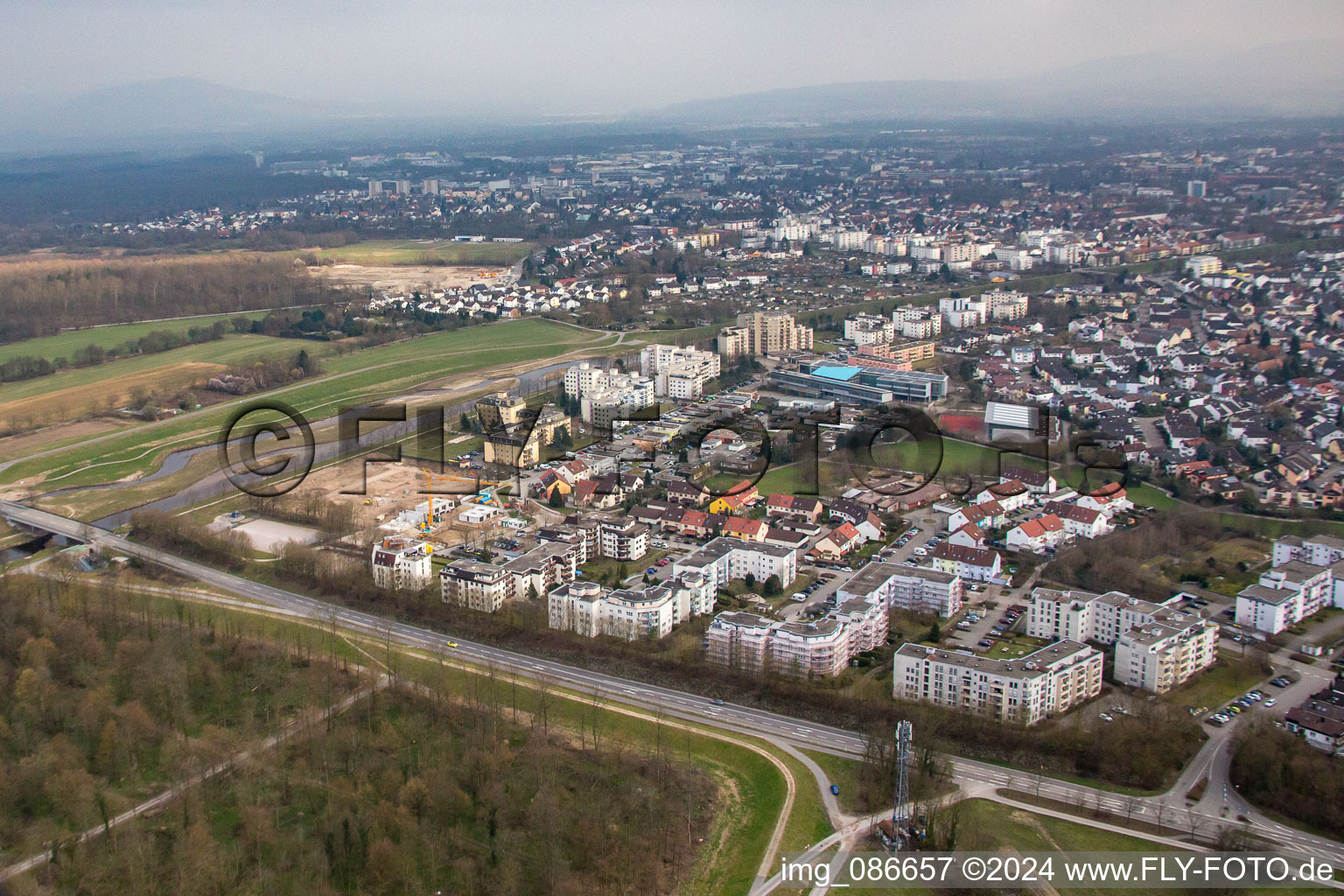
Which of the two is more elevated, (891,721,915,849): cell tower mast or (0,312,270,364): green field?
(0,312,270,364): green field

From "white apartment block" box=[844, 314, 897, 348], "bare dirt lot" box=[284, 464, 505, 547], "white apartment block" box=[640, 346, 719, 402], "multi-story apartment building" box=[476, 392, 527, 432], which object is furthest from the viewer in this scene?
"white apartment block" box=[844, 314, 897, 348]

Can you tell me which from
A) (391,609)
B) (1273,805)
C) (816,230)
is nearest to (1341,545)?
(1273,805)

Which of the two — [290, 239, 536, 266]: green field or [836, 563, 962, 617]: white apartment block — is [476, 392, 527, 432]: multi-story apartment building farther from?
[290, 239, 536, 266]: green field

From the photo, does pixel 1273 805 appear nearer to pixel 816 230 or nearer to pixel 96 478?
pixel 96 478

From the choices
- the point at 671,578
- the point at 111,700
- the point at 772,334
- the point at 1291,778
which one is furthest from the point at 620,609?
the point at 772,334

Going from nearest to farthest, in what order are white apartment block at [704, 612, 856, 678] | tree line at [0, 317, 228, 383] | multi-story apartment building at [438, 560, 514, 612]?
1. white apartment block at [704, 612, 856, 678]
2. multi-story apartment building at [438, 560, 514, 612]
3. tree line at [0, 317, 228, 383]

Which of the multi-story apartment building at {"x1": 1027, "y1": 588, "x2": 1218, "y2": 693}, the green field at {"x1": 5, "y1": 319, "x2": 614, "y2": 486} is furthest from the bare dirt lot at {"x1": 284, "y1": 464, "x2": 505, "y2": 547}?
the multi-story apartment building at {"x1": 1027, "y1": 588, "x2": 1218, "y2": 693}

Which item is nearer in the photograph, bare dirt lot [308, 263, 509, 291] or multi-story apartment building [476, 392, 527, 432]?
multi-story apartment building [476, 392, 527, 432]

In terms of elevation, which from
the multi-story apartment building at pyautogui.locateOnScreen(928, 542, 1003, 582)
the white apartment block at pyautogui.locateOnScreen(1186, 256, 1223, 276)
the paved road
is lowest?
the paved road

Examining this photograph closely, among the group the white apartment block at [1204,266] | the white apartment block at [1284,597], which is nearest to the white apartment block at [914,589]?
the white apartment block at [1284,597]
